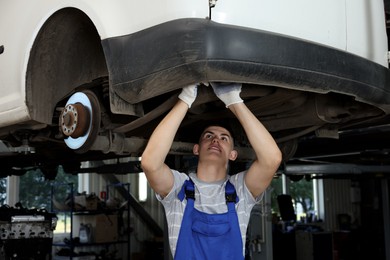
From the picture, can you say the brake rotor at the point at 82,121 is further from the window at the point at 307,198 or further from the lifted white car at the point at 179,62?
the window at the point at 307,198

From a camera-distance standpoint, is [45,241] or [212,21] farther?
[45,241]

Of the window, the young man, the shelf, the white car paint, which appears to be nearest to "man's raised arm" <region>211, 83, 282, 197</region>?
the young man

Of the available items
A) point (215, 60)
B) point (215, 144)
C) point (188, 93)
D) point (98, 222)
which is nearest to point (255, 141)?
point (215, 144)

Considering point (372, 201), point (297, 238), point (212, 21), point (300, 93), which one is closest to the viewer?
point (212, 21)

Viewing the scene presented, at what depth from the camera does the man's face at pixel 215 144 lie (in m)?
2.14

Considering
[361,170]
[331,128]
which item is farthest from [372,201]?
[331,128]

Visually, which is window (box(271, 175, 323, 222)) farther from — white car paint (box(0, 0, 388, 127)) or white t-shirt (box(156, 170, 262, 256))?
white car paint (box(0, 0, 388, 127))

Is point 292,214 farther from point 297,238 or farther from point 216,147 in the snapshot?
point 216,147

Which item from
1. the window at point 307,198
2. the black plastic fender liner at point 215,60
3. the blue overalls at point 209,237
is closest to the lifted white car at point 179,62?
the black plastic fender liner at point 215,60

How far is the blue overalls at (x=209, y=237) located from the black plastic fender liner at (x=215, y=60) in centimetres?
59

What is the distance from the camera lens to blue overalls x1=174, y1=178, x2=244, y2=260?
6.24ft

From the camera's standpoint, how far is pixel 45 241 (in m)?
5.19

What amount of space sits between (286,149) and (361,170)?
262 cm

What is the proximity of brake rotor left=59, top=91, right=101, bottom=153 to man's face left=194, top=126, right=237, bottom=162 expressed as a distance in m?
0.48
